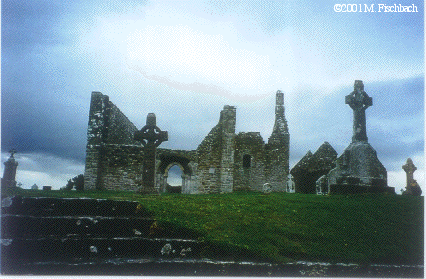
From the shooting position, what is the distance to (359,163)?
10312 millimetres

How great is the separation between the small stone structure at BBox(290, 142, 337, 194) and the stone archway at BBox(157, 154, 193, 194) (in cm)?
788

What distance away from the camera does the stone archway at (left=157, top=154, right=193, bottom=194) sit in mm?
19828

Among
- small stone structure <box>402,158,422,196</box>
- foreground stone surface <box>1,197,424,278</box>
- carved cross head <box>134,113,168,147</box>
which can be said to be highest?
carved cross head <box>134,113,168,147</box>

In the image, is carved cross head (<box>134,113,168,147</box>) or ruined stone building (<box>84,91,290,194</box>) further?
ruined stone building (<box>84,91,290,194</box>)

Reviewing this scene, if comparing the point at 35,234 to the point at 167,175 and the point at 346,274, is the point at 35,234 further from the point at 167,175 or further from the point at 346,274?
the point at 167,175

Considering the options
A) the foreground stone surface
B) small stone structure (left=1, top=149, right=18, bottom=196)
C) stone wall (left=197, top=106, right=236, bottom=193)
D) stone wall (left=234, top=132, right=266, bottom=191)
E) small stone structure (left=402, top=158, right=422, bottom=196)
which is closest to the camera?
the foreground stone surface

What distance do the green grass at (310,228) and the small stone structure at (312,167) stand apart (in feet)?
46.0

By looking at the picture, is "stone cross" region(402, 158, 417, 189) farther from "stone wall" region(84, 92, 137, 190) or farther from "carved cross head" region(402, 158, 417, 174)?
"stone wall" region(84, 92, 137, 190)

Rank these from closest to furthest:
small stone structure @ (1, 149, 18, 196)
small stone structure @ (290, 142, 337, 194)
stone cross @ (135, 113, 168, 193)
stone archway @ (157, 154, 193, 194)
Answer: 1. stone cross @ (135, 113, 168, 193)
2. small stone structure @ (1, 149, 18, 196)
3. stone archway @ (157, 154, 193, 194)
4. small stone structure @ (290, 142, 337, 194)

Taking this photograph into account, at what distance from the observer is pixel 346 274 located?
180 inches

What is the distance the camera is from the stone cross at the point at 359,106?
10789 mm

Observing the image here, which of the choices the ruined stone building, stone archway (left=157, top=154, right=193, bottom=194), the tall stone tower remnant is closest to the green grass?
the ruined stone building

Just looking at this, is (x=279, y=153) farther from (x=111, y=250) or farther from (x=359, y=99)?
(x=111, y=250)

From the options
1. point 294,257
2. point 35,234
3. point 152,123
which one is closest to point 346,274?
point 294,257
